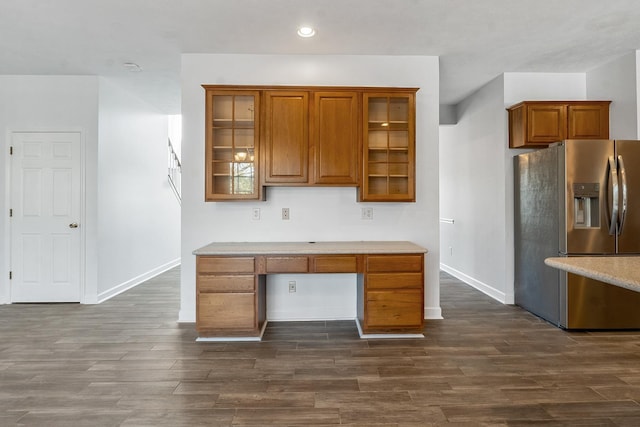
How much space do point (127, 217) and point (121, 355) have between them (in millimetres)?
2792

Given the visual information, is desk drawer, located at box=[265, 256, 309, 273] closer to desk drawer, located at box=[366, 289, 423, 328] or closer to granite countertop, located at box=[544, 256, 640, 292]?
desk drawer, located at box=[366, 289, 423, 328]

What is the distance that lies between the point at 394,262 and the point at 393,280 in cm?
16

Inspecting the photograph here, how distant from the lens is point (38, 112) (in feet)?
14.4

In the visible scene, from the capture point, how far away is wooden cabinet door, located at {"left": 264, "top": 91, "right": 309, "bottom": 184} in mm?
3541

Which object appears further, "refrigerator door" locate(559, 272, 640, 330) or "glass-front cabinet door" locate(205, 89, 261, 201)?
"glass-front cabinet door" locate(205, 89, 261, 201)

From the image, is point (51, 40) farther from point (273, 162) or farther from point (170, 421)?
point (170, 421)

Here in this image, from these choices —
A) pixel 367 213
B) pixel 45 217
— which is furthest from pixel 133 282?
pixel 367 213

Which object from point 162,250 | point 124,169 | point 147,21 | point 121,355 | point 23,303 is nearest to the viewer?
point 121,355

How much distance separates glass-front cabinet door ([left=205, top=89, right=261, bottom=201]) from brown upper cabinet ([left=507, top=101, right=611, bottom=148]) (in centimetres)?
300

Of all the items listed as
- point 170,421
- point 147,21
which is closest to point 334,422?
point 170,421

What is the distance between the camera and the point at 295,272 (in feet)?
10.5

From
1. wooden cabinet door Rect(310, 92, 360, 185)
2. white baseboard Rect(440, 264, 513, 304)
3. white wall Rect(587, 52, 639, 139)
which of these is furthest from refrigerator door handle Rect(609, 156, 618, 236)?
wooden cabinet door Rect(310, 92, 360, 185)

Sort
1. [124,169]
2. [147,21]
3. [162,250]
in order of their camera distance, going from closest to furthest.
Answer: [147,21] → [124,169] → [162,250]

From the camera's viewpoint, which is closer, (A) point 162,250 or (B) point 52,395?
(B) point 52,395
